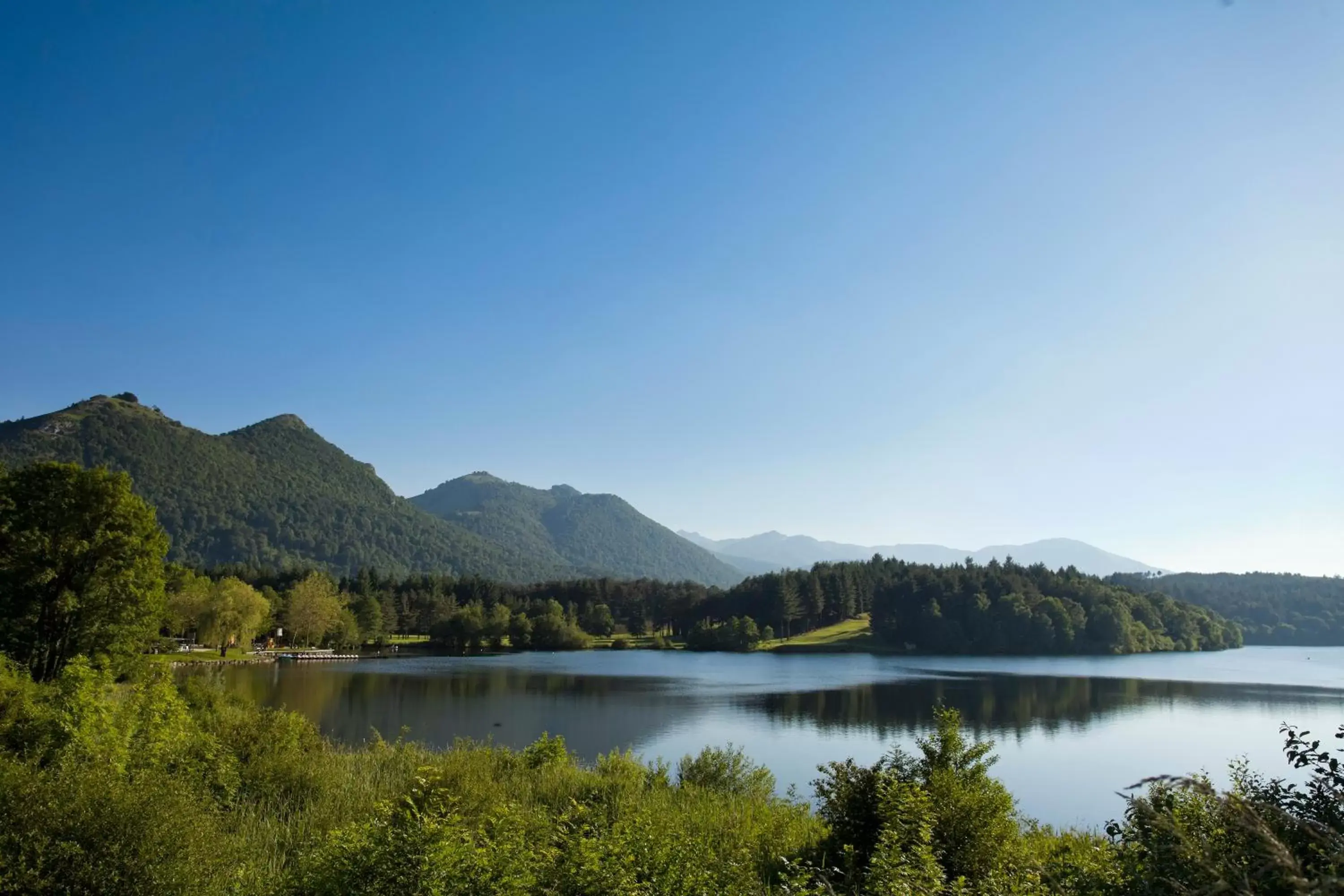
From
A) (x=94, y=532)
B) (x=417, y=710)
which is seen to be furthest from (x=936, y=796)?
(x=417, y=710)

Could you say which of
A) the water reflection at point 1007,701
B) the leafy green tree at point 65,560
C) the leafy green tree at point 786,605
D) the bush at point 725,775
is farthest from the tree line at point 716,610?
the water reflection at point 1007,701

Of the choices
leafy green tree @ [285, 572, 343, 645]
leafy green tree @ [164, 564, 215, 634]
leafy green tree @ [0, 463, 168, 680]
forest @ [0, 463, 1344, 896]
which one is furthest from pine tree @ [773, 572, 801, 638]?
leafy green tree @ [0, 463, 168, 680]

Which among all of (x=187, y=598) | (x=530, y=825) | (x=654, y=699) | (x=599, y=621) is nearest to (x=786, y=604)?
(x=599, y=621)

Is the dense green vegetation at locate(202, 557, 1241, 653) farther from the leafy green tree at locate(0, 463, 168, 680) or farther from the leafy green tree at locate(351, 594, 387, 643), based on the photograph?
the leafy green tree at locate(0, 463, 168, 680)

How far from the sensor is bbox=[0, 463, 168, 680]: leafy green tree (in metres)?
30.0

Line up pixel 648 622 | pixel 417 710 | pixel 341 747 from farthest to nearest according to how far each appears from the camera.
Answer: pixel 648 622 < pixel 417 710 < pixel 341 747

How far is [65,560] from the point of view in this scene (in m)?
30.3

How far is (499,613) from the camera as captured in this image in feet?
375

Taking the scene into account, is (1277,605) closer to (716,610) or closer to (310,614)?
(716,610)

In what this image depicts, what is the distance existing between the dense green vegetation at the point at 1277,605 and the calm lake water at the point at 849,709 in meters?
96.7

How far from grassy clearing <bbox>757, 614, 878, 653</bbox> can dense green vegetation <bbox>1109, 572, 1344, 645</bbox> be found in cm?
6820

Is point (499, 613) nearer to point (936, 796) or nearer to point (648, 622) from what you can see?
point (648, 622)

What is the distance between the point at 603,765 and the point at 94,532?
24799mm

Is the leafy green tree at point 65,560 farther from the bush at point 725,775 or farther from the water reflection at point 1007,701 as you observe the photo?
the water reflection at point 1007,701
